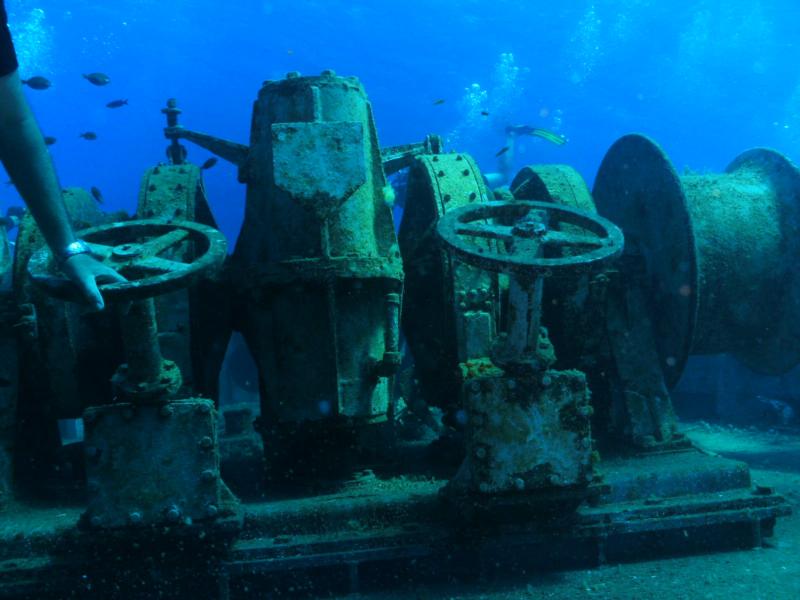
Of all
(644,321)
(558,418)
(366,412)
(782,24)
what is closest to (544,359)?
(558,418)

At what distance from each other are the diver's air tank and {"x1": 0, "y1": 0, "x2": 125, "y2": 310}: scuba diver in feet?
6.11

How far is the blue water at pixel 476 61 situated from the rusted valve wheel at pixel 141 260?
5151cm

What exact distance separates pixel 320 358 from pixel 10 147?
235cm

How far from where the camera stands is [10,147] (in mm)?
1628

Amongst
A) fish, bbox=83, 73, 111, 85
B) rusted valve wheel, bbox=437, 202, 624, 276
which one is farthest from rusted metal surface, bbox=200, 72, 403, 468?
fish, bbox=83, 73, 111, 85

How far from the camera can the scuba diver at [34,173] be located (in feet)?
5.23

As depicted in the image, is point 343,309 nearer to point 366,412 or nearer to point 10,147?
point 366,412

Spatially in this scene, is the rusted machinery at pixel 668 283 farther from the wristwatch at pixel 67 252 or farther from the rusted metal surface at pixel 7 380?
the rusted metal surface at pixel 7 380

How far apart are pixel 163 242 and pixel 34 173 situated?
1580mm

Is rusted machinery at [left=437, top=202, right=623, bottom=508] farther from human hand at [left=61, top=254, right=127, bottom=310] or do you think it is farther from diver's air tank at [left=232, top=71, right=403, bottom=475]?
human hand at [left=61, top=254, right=127, bottom=310]

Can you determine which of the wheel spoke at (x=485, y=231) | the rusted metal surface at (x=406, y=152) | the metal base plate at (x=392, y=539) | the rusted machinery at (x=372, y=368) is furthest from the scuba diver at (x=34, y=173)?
the rusted metal surface at (x=406, y=152)

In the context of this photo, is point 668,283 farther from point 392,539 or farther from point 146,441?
point 146,441

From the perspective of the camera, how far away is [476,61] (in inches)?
2499

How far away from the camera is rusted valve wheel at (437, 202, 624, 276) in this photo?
2809mm
